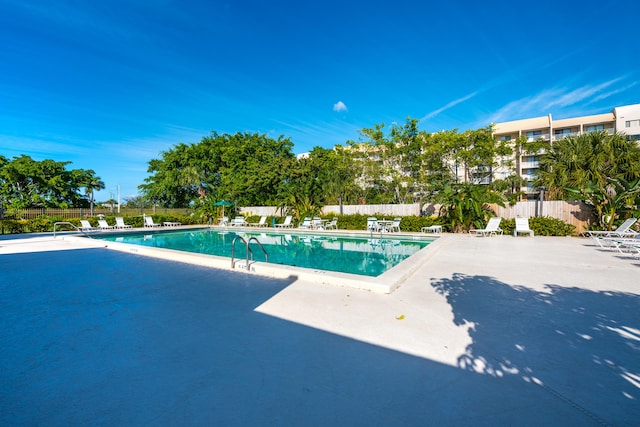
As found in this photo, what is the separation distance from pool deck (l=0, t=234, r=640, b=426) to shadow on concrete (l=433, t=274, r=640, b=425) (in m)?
0.01

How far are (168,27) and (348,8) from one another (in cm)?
929

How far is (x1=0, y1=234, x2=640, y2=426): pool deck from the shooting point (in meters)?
1.87

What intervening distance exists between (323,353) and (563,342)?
2.24m

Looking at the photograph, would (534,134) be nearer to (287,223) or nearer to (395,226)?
(395,226)

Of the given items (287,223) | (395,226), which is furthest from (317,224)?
(395,226)

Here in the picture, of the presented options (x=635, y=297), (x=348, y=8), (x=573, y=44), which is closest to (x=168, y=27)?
(x=348, y=8)

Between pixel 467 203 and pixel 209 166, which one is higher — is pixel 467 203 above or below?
below

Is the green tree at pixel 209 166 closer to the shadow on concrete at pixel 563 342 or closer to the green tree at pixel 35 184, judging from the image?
the green tree at pixel 35 184

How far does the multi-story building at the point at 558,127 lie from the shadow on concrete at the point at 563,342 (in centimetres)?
3629

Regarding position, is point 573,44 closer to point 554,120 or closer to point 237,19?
point 237,19

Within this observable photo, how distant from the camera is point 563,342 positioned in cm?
277

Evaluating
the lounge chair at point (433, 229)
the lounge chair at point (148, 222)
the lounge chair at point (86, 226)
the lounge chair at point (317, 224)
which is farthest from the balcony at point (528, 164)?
the lounge chair at point (86, 226)

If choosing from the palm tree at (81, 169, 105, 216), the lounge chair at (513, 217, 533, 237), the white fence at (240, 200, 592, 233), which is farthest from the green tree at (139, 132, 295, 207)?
the lounge chair at (513, 217, 533, 237)

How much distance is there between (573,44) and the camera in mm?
18359
